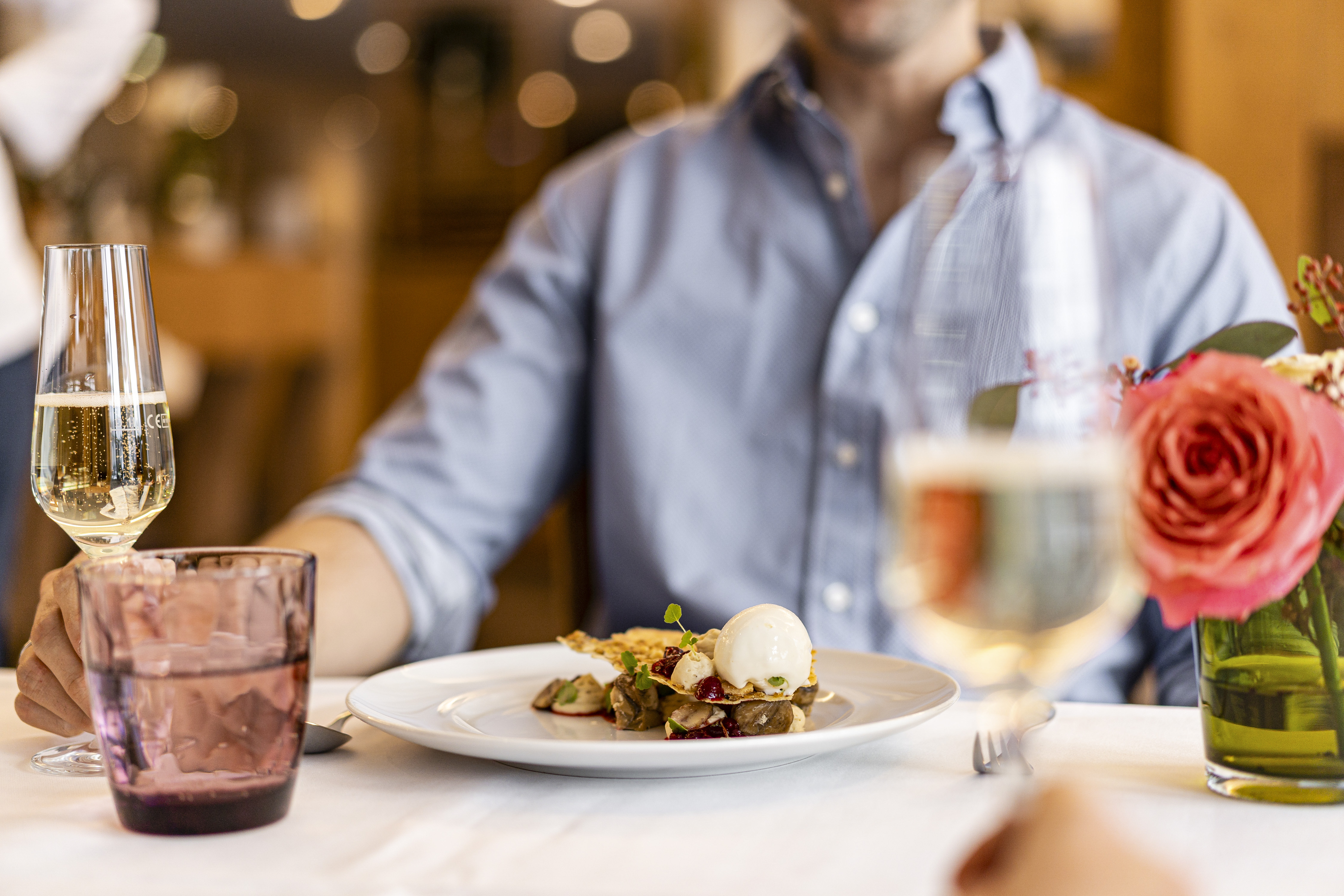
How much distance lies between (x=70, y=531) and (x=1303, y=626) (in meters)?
0.61

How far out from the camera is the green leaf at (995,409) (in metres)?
0.35

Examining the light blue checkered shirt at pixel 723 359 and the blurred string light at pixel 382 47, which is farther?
the blurred string light at pixel 382 47

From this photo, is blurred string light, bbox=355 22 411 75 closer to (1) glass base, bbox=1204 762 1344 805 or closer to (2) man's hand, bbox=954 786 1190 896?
(1) glass base, bbox=1204 762 1344 805

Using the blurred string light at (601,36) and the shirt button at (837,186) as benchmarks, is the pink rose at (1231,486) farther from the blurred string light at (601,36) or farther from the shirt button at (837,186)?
the blurred string light at (601,36)

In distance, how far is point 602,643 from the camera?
0.68 metres

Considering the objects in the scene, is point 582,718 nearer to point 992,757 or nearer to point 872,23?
point 992,757

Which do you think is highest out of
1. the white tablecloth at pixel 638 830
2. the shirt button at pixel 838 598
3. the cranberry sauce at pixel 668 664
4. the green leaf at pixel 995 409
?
the green leaf at pixel 995 409

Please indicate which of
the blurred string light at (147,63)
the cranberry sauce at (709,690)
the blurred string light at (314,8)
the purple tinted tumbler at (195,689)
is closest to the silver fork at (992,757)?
the cranberry sauce at (709,690)

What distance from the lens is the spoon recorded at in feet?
2.03

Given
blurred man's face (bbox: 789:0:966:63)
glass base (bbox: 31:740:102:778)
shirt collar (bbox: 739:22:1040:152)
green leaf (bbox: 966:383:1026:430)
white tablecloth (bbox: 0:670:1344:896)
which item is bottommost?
glass base (bbox: 31:740:102:778)

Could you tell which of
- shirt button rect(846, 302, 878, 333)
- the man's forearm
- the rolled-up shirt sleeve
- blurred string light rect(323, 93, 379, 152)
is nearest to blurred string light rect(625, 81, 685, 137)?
blurred string light rect(323, 93, 379, 152)

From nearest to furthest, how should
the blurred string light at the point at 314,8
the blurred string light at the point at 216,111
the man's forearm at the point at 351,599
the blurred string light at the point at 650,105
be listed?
the man's forearm at the point at 351,599 < the blurred string light at the point at 314,8 < the blurred string light at the point at 650,105 < the blurred string light at the point at 216,111

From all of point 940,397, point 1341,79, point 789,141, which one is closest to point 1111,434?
point 940,397

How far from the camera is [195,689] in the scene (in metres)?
0.50
